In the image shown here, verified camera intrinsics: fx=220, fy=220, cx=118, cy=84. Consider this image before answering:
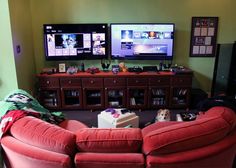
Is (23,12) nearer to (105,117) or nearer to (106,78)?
(106,78)

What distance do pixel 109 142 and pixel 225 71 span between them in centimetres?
313

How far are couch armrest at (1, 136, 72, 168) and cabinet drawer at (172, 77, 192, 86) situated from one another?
118 inches

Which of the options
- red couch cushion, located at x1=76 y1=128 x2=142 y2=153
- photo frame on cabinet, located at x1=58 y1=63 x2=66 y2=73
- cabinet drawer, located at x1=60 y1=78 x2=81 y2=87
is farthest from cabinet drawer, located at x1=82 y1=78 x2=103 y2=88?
red couch cushion, located at x1=76 y1=128 x2=142 y2=153

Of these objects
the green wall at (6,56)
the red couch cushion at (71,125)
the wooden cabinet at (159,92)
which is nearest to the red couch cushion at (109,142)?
the red couch cushion at (71,125)

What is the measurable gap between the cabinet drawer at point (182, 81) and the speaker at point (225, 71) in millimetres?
559

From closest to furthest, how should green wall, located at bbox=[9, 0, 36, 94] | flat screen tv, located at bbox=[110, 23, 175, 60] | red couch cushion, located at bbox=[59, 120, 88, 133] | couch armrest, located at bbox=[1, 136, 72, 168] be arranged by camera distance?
couch armrest, located at bbox=[1, 136, 72, 168] < red couch cushion, located at bbox=[59, 120, 88, 133] < green wall, located at bbox=[9, 0, 36, 94] < flat screen tv, located at bbox=[110, 23, 175, 60]

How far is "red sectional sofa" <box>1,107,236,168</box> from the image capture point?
4.79 ft

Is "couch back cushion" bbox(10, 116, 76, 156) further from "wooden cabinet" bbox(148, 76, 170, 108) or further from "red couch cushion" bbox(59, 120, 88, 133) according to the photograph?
"wooden cabinet" bbox(148, 76, 170, 108)

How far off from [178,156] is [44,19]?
374cm

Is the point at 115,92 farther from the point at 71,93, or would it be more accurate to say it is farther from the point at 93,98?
the point at 71,93

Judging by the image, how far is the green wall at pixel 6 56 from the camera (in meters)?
3.32

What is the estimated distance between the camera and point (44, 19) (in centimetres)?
425

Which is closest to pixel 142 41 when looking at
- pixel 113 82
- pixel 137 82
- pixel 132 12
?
pixel 132 12

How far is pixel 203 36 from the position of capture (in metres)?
4.35
